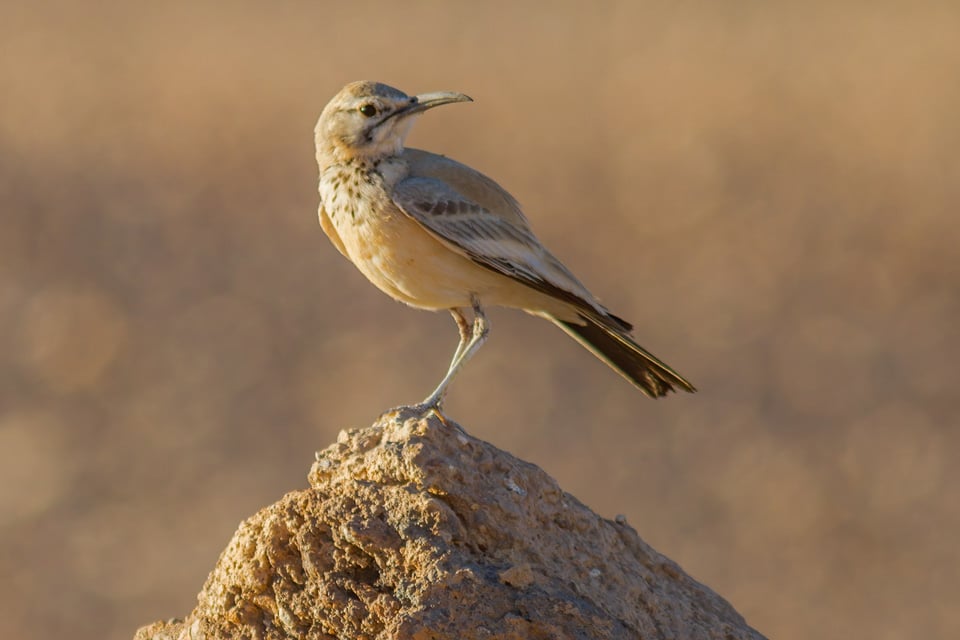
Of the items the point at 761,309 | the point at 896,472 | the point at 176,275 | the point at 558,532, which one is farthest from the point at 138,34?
the point at 558,532

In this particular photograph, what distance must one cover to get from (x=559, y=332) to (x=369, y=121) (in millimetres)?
10993

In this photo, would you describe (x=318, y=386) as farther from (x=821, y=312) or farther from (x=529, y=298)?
(x=529, y=298)

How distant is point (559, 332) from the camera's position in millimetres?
18406

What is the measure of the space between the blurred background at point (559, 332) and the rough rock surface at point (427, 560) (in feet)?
32.0

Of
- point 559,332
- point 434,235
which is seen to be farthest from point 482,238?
point 559,332

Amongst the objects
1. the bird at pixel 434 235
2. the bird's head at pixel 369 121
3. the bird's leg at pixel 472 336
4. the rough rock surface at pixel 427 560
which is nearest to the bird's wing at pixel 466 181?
the bird at pixel 434 235

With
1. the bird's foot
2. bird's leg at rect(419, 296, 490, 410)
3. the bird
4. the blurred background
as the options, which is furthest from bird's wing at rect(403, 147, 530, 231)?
the blurred background

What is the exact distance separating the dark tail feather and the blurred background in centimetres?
815

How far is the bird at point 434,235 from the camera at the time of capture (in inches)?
289

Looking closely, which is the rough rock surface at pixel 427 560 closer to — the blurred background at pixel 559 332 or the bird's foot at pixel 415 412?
the bird's foot at pixel 415 412

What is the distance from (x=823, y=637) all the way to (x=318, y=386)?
6.43m

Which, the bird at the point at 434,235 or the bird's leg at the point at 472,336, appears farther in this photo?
the bird at the point at 434,235

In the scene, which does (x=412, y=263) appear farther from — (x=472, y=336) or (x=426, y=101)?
(x=426, y=101)

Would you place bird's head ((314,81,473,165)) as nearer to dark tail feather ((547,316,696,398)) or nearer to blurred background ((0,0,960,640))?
dark tail feather ((547,316,696,398))
